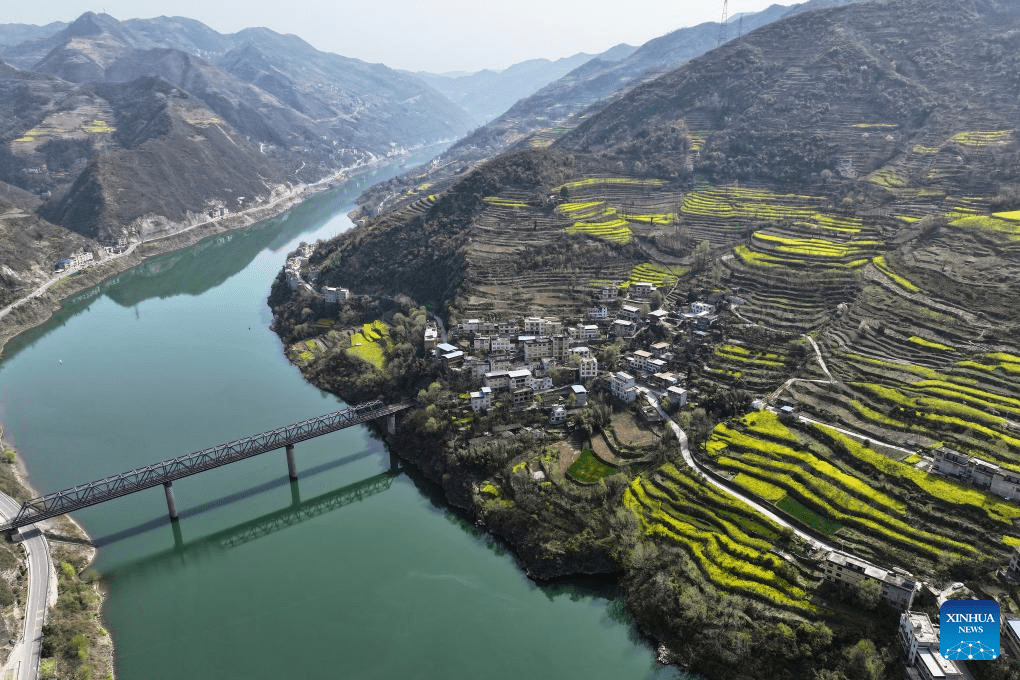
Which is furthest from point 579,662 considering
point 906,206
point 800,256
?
point 906,206

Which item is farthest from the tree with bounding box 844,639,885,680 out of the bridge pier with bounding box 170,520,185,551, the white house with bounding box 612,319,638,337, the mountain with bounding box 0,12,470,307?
the mountain with bounding box 0,12,470,307

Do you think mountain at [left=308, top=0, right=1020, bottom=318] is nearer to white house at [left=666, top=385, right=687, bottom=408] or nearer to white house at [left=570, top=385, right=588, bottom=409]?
white house at [left=570, top=385, right=588, bottom=409]

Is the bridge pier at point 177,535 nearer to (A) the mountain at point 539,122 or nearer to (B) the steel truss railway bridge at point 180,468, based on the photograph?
(B) the steel truss railway bridge at point 180,468

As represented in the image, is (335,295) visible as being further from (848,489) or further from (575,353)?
(848,489)

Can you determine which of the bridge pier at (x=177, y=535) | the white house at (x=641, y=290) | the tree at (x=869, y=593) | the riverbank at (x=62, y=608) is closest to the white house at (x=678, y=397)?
the white house at (x=641, y=290)

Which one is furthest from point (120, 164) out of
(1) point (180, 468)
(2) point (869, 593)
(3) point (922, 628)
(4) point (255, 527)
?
(3) point (922, 628)

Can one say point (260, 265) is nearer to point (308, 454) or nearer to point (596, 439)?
point (308, 454)
